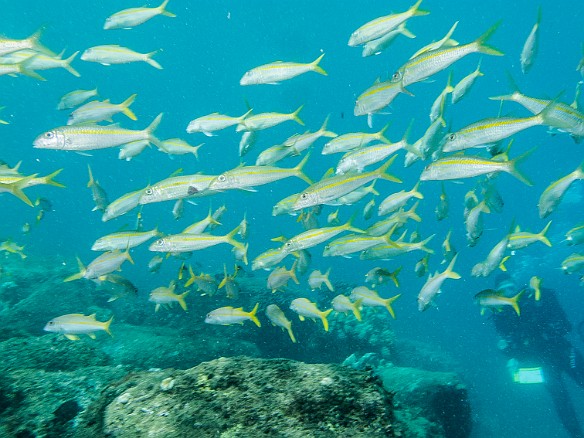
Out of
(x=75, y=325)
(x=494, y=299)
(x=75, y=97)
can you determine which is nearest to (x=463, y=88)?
(x=494, y=299)

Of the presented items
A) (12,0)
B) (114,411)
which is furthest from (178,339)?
(12,0)

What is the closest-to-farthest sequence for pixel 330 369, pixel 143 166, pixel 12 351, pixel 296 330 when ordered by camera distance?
1. pixel 330 369
2. pixel 12 351
3. pixel 296 330
4. pixel 143 166

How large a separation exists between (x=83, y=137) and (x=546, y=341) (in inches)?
561

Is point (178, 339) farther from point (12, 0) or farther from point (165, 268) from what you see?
point (12, 0)

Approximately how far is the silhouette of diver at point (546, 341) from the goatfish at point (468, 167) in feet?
29.2

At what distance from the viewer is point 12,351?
4836 mm

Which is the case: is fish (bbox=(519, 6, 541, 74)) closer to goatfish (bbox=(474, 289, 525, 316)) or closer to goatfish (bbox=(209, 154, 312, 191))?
goatfish (bbox=(474, 289, 525, 316))

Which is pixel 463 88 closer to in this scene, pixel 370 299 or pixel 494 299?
pixel 494 299

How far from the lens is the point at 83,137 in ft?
15.4

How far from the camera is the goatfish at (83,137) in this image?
4547mm

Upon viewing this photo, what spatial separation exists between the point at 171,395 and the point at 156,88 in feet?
321

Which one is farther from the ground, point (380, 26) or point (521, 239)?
point (380, 26)

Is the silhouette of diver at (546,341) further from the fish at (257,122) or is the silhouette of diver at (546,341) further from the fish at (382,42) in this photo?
the fish at (257,122)

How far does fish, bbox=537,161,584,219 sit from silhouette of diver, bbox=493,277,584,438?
757 cm
